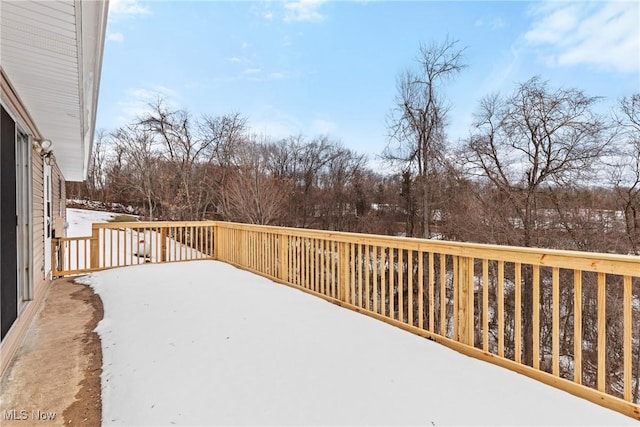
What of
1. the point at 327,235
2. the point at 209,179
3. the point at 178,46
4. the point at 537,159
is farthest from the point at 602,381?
the point at 209,179

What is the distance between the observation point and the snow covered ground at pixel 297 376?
1.84m

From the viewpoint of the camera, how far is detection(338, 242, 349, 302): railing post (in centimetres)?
383

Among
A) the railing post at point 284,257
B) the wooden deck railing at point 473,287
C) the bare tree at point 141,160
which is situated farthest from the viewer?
the bare tree at point 141,160

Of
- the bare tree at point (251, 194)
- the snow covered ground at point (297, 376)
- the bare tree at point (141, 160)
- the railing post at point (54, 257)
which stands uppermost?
the bare tree at point (141, 160)

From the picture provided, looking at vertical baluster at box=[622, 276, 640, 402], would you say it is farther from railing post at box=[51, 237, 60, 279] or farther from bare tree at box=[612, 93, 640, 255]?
bare tree at box=[612, 93, 640, 255]

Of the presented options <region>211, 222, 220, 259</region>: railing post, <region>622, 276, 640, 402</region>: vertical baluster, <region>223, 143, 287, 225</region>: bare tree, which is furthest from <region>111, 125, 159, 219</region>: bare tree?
<region>622, 276, 640, 402</region>: vertical baluster

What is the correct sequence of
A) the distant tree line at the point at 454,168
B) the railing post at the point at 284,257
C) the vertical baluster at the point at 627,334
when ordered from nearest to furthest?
the vertical baluster at the point at 627,334 < the railing post at the point at 284,257 < the distant tree line at the point at 454,168

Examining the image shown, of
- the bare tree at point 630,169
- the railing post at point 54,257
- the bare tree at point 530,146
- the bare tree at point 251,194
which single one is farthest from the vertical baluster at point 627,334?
the bare tree at point 251,194

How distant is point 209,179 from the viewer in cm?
1582

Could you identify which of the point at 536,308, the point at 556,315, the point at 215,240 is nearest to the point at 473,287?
the point at 536,308

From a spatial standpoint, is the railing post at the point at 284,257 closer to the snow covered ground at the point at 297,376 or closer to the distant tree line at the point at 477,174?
the snow covered ground at the point at 297,376

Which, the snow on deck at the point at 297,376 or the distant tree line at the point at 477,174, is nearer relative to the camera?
the snow on deck at the point at 297,376

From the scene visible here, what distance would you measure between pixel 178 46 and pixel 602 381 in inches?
457

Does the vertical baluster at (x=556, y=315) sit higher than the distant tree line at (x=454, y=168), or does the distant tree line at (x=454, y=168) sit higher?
the distant tree line at (x=454, y=168)
